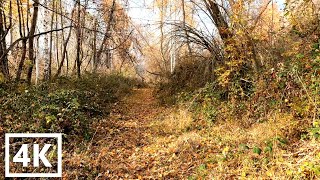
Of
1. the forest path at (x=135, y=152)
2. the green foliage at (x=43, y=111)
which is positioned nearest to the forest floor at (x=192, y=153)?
the forest path at (x=135, y=152)

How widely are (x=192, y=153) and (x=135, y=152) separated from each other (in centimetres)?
110

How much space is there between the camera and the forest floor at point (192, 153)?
3570mm

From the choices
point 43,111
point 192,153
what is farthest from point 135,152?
point 43,111

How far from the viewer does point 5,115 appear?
533 centimetres

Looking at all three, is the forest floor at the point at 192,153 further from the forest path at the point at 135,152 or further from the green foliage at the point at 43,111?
the green foliage at the point at 43,111

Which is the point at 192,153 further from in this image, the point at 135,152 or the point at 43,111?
the point at 43,111

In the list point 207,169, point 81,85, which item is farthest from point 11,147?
point 81,85

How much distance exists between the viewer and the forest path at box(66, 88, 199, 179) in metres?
4.21

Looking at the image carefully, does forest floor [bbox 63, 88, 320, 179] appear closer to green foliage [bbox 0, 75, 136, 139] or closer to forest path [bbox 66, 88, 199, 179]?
forest path [bbox 66, 88, 199, 179]

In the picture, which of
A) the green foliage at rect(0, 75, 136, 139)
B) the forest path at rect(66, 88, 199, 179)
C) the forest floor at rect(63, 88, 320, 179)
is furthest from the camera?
the green foliage at rect(0, 75, 136, 139)

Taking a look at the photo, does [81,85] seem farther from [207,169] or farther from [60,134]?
[207,169]

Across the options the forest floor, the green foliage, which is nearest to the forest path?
the forest floor

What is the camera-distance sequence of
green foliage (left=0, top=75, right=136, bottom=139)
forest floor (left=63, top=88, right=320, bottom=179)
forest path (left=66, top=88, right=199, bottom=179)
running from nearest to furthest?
forest floor (left=63, top=88, right=320, bottom=179)
forest path (left=66, top=88, right=199, bottom=179)
green foliage (left=0, top=75, right=136, bottom=139)

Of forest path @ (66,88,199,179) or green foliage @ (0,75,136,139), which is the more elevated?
green foliage @ (0,75,136,139)
